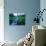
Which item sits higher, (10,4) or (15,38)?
(10,4)

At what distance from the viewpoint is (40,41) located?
7.65 feet

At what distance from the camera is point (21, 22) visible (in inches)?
206

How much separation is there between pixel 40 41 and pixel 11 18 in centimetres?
306

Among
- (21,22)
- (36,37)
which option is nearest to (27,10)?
(21,22)

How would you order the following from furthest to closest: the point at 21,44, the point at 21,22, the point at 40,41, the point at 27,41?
1. the point at 21,22
2. the point at 21,44
3. the point at 27,41
4. the point at 40,41

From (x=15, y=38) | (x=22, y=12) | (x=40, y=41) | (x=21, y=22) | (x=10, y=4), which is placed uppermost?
(x=10, y=4)

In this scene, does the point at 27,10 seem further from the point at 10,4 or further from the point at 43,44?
the point at 43,44

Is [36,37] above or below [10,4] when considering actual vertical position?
below

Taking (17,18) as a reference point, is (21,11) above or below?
above

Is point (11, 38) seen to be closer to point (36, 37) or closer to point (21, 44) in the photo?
point (21, 44)

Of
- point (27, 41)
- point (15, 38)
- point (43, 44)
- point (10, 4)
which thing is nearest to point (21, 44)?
point (27, 41)

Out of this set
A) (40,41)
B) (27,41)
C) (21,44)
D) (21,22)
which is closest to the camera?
(40,41)

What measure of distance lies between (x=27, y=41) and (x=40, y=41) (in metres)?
0.72

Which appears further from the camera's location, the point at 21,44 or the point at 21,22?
the point at 21,22
